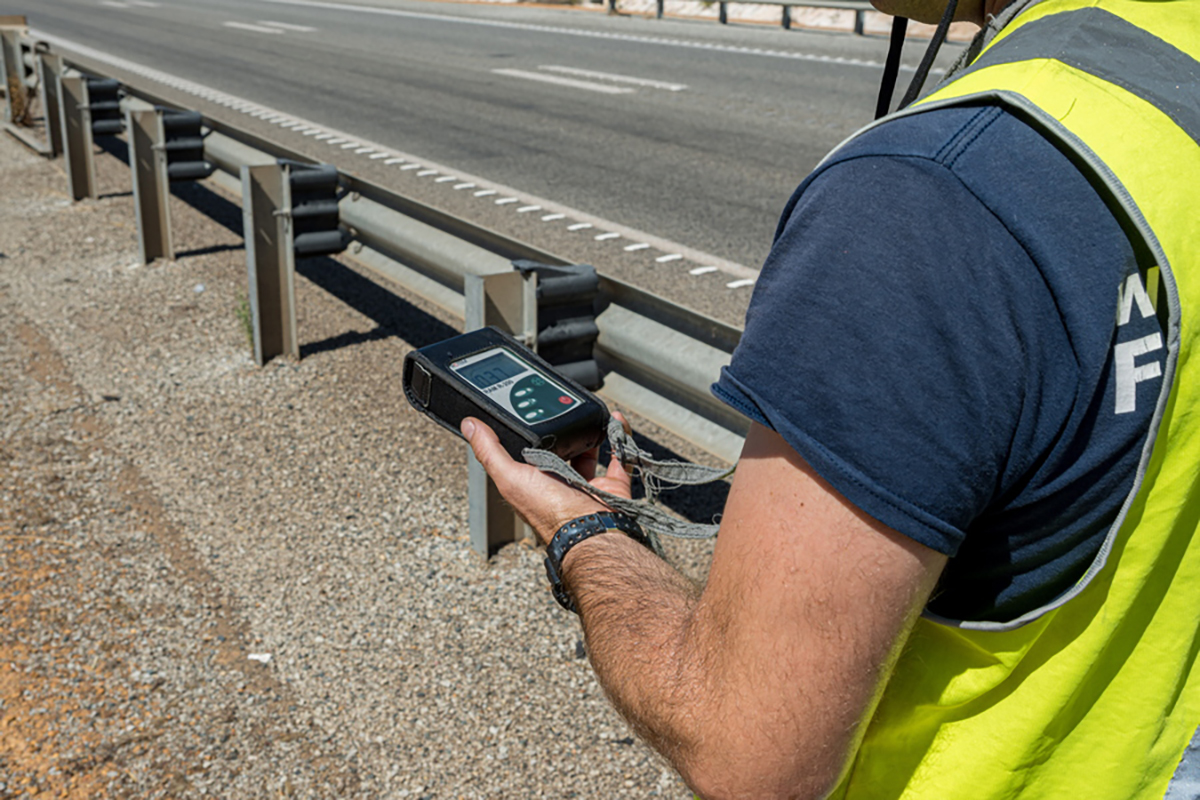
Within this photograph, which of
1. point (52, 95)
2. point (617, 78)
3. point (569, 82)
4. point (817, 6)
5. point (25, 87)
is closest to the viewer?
point (52, 95)

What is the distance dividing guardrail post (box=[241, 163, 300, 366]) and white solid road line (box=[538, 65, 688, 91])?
10852mm

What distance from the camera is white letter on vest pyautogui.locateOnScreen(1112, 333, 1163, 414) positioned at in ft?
2.92

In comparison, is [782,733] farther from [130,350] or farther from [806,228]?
[130,350]

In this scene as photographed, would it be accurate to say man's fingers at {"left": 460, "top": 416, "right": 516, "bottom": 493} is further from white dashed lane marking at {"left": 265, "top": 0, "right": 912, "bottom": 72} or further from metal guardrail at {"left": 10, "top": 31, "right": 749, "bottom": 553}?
white dashed lane marking at {"left": 265, "top": 0, "right": 912, "bottom": 72}

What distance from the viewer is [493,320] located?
3.46 metres

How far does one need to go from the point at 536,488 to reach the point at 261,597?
2.16 m

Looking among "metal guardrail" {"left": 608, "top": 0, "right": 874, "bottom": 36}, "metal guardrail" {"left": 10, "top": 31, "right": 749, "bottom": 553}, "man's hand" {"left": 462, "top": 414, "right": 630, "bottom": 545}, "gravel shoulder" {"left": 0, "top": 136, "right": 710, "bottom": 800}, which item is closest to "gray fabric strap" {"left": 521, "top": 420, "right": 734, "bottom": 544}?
"man's hand" {"left": 462, "top": 414, "right": 630, "bottom": 545}

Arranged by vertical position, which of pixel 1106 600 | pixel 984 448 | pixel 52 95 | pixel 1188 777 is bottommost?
pixel 52 95

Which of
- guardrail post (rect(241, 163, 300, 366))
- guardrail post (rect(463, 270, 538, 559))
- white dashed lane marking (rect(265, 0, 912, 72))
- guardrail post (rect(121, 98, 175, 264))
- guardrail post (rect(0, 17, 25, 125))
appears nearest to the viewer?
guardrail post (rect(463, 270, 538, 559))

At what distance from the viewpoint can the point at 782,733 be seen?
40.6 inches

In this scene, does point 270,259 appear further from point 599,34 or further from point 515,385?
point 599,34

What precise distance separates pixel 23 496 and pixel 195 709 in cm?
153

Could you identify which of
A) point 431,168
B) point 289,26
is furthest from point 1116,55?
point 289,26

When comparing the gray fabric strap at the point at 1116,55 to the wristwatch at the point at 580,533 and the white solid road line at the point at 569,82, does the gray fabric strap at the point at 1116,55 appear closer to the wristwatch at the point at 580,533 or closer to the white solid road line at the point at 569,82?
the wristwatch at the point at 580,533
